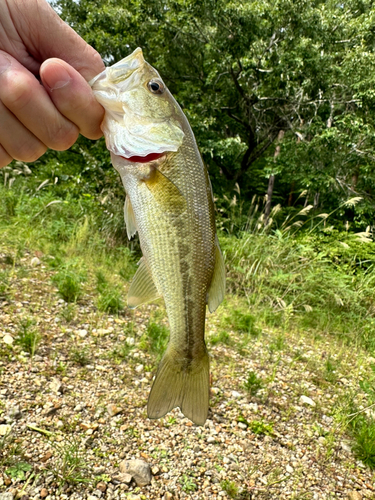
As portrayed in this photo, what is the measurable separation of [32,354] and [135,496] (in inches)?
59.7

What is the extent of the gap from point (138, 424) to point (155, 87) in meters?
2.58

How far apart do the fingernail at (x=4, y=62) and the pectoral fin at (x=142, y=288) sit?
965 mm

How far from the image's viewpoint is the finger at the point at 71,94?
1388 mm

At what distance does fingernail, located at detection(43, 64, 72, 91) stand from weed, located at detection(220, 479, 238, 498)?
107 inches

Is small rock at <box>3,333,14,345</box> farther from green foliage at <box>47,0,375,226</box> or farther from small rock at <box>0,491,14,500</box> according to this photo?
green foliage at <box>47,0,375,226</box>

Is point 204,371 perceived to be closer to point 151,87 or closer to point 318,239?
point 151,87

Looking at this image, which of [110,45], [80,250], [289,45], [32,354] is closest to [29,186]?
[80,250]

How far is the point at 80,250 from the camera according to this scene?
18.5 feet

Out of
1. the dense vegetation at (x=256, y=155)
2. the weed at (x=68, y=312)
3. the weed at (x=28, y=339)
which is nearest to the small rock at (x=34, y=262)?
the dense vegetation at (x=256, y=155)

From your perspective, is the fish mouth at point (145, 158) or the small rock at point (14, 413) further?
the small rock at point (14, 413)

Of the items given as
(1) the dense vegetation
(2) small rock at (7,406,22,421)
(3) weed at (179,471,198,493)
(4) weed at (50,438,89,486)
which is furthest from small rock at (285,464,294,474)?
(1) the dense vegetation

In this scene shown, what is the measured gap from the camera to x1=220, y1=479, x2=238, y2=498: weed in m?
2.44

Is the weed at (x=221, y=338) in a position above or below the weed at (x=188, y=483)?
below

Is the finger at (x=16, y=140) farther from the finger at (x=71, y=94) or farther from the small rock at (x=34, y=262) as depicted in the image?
the small rock at (x=34, y=262)
